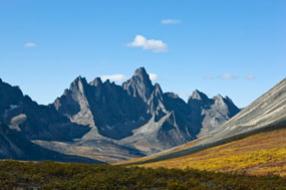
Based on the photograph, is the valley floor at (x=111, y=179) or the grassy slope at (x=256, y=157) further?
the grassy slope at (x=256, y=157)

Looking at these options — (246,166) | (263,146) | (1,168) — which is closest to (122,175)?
(1,168)

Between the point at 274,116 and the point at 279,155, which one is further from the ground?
the point at 274,116

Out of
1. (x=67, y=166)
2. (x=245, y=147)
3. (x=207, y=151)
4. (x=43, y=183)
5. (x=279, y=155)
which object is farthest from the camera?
(x=207, y=151)

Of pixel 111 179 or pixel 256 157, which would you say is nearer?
pixel 111 179

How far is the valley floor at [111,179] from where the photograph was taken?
4225cm

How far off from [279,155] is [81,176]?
6429 cm

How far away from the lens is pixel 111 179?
44.9 meters

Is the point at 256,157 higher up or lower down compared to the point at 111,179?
lower down

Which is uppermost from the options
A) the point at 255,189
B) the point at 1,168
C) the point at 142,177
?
the point at 1,168

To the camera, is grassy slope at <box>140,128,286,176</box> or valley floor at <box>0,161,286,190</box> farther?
grassy slope at <box>140,128,286,176</box>

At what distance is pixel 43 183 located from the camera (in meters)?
43.0

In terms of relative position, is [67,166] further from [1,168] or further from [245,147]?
[245,147]

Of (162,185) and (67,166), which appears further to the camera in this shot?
(67,166)

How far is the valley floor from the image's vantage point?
139 ft
